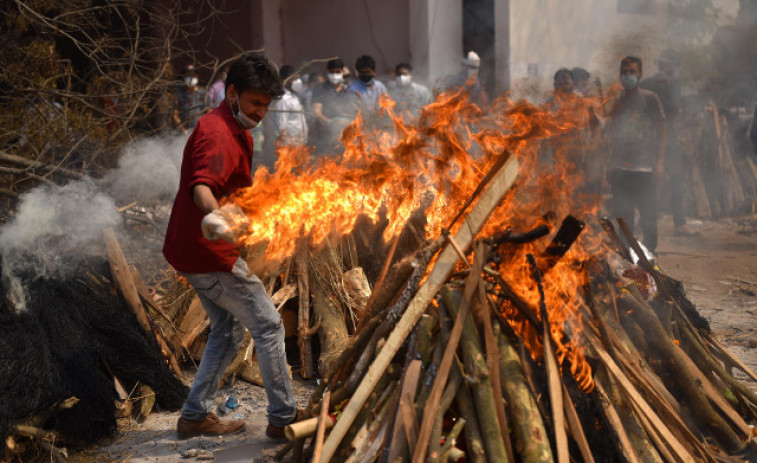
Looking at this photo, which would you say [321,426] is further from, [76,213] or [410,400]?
[76,213]

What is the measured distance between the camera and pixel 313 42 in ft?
47.9

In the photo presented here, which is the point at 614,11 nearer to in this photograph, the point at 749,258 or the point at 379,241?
the point at 749,258

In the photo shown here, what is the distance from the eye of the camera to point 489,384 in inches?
127

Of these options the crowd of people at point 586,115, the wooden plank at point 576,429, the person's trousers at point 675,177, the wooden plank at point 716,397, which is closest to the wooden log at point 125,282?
the crowd of people at point 586,115

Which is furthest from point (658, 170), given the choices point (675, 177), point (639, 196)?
point (675, 177)

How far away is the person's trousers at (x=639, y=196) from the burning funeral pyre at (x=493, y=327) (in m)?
3.68

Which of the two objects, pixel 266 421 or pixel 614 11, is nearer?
pixel 266 421

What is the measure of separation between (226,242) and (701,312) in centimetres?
497

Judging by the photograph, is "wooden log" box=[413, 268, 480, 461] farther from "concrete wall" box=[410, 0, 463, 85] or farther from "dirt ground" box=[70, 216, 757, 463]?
"concrete wall" box=[410, 0, 463, 85]

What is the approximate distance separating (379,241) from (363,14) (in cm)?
907

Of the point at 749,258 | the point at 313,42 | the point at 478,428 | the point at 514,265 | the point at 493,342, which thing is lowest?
the point at 749,258

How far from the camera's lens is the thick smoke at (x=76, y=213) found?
15.3 feet

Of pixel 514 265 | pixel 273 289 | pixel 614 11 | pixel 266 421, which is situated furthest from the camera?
pixel 614 11

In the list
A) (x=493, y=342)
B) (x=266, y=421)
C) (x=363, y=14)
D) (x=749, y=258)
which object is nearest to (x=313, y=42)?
(x=363, y=14)
